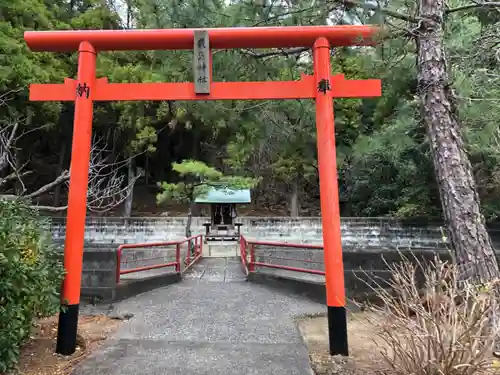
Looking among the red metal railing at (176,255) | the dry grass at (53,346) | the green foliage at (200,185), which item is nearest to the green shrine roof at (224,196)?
the green foliage at (200,185)

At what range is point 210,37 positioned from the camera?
4301mm

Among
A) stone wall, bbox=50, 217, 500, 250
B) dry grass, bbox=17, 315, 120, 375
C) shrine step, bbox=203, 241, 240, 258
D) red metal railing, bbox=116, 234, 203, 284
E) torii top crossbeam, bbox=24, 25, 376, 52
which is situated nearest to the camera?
dry grass, bbox=17, 315, 120, 375

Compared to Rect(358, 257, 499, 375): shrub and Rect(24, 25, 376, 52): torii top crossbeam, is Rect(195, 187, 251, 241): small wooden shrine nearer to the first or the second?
Rect(24, 25, 376, 52): torii top crossbeam

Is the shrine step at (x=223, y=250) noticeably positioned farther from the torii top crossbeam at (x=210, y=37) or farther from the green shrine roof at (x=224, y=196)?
the torii top crossbeam at (x=210, y=37)

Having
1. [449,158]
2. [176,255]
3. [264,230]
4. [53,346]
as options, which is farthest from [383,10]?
[264,230]

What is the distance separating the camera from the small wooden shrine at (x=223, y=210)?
1438 cm

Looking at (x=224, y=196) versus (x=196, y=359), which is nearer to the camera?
(x=196, y=359)

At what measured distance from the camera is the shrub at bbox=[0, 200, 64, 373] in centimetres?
299

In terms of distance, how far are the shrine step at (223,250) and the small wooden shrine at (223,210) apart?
25.9 inches

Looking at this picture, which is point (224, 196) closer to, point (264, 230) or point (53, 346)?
point (264, 230)

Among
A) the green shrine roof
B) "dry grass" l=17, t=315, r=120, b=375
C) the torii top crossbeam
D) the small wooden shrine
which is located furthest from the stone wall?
the torii top crossbeam

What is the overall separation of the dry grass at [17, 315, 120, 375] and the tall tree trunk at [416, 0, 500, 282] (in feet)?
13.1

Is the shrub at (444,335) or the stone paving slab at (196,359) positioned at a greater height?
the shrub at (444,335)

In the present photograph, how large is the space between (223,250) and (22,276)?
34.4 feet
